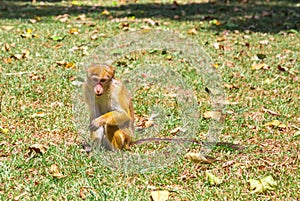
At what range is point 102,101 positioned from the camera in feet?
10.8

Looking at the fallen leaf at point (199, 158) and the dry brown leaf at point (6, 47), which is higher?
the dry brown leaf at point (6, 47)

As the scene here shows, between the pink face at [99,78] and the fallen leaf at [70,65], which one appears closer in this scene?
the pink face at [99,78]

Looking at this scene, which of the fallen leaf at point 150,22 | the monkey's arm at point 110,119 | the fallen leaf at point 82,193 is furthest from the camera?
the fallen leaf at point 150,22

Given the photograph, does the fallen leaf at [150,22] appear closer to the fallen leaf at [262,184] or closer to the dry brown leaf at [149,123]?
the dry brown leaf at [149,123]

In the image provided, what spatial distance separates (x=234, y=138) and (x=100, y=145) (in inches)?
47.6

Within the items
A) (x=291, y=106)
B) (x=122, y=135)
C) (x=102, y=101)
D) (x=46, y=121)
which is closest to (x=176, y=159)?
(x=122, y=135)

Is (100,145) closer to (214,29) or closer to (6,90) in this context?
(6,90)

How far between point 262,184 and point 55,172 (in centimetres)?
140

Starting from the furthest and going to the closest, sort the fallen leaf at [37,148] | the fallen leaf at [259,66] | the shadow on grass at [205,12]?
the shadow on grass at [205,12], the fallen leaf at [259,66], the fallen leaf at [37,148]

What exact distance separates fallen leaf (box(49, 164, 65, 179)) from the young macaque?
1.05 ft

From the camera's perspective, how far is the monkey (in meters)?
3.12

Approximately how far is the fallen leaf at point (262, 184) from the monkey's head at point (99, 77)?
1.16 meters

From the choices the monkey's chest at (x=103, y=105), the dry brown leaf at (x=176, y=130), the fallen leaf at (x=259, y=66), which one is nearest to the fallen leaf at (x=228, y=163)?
the dry brown leaf at (x=176, y=130)

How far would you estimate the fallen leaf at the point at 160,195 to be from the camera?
123 inches
